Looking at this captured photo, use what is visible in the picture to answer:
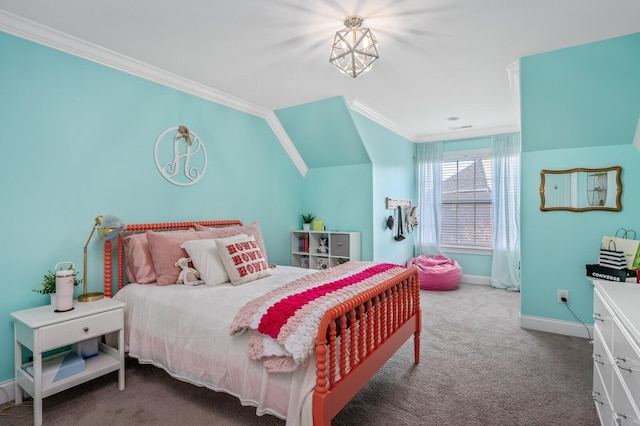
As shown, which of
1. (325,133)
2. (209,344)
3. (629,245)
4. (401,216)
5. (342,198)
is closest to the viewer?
(209,344)

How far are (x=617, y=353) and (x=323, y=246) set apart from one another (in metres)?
3.39

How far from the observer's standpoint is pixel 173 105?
3.22 m

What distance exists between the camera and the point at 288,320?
165cm

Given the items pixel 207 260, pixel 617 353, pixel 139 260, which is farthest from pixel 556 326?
pixel 139 260

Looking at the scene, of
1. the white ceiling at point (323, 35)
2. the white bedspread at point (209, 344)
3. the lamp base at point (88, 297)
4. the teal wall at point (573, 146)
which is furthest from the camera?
the teal wall at point (573, 146)

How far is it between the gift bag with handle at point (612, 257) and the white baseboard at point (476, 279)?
8.04 feet

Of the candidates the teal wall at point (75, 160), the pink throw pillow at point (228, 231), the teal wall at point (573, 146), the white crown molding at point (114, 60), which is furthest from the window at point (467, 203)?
the teal wall at point (75, 160)

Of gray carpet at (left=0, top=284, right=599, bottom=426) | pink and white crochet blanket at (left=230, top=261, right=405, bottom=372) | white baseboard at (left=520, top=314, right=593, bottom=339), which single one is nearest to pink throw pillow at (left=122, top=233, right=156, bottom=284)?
gray carpet at (left=0, top=284, right=599, bottom=426)

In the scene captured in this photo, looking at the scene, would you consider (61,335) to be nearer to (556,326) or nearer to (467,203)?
(556,326)

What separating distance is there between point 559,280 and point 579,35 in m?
2.16

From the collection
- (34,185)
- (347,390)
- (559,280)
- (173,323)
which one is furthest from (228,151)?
(559,280)

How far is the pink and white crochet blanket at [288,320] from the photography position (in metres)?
1.57

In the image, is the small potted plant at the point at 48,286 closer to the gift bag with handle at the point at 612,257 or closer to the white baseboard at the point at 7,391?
the white baseboard at the point at 7,391

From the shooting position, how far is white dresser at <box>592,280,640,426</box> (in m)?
1.29
